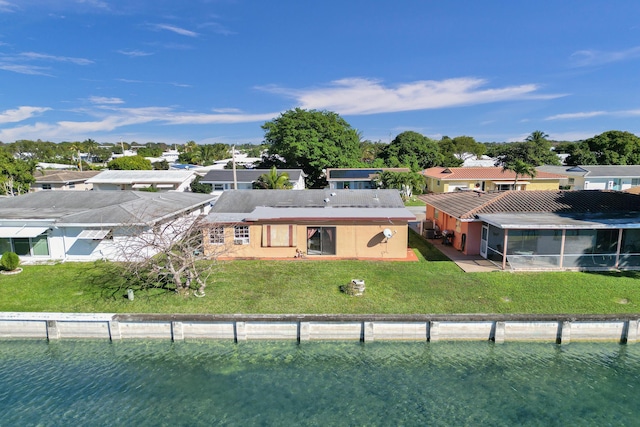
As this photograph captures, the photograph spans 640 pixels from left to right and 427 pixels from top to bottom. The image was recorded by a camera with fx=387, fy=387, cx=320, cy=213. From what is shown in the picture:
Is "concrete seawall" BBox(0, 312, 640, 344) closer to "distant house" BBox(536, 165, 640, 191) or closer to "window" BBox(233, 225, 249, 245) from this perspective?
"window" BBox(233, 225, 249, 245)

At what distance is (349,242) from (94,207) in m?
16.6


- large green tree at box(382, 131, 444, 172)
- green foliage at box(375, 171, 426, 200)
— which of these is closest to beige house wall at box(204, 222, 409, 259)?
green foliage at box(375, 171, 426, 200)

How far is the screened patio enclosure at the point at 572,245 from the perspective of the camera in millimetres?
19250

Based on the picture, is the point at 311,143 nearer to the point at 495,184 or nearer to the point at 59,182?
the point at 495,184

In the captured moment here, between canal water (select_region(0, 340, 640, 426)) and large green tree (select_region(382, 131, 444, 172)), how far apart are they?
156 ft

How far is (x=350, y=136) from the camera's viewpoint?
188ft

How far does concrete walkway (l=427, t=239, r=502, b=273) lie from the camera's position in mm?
19344

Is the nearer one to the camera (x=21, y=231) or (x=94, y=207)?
(x=21, y=231)

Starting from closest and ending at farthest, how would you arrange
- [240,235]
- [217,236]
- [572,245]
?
[572,245], [240,235], [217,236]

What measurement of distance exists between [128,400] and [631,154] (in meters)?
77.8

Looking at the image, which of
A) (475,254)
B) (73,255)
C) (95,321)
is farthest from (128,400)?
(475,254)

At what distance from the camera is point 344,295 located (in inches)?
648

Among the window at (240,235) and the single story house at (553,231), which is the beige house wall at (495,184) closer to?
the single story house at (553,231)

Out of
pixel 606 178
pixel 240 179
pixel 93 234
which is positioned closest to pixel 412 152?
pixel 606 178
